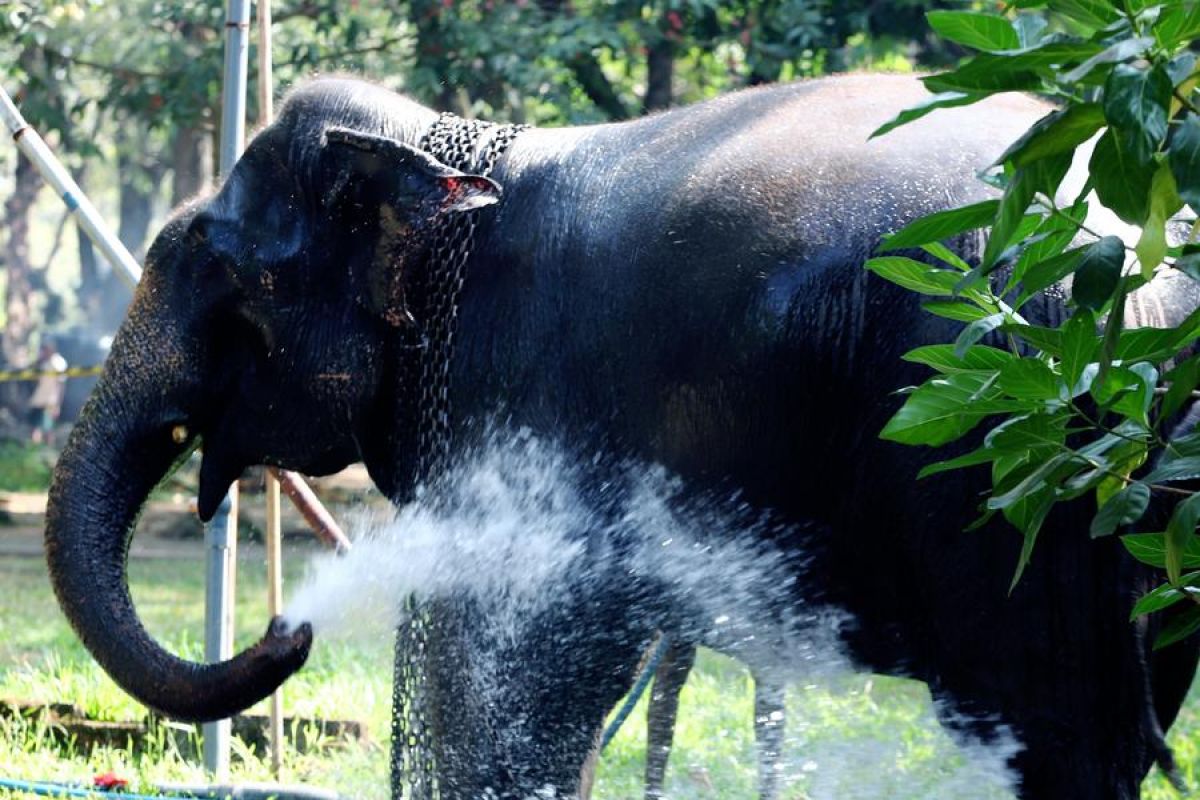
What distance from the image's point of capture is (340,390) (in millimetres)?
3658

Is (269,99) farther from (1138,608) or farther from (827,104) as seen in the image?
(1138,608)

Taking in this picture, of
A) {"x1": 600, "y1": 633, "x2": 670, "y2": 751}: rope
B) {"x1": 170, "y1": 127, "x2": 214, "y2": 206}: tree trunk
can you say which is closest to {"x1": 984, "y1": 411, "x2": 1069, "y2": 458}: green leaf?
{"x1": 600, "y1": 633, "x2": 670, "y2": 751}: rope

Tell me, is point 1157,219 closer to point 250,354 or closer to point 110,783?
point 250,354

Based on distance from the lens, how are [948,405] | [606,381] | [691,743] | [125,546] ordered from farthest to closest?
1. [691,743]
2. [125,546]
3. [606,381]
4. [948,405]

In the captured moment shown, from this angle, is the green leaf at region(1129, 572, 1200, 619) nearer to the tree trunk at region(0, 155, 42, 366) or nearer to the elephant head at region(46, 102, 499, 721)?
the elephant head at region(46, 102, 499, 721)

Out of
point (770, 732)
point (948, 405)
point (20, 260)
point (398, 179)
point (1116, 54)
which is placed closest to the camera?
point (1116, 54)

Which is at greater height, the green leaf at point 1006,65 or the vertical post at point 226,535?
the green leaf at point 1006,65

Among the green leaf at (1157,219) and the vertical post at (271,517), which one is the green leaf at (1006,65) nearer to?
→ the green leaf at (1157,219)

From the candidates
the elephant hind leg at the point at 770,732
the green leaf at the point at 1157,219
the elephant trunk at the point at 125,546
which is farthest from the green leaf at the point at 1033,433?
the elephant hind leg at the point at 770,732

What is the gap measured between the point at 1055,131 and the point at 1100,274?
0.62ft

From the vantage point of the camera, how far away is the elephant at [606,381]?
292cm

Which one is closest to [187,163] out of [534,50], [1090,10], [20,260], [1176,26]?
[20,260]

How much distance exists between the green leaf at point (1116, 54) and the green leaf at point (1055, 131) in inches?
3.7

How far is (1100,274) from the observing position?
6.57 ft
